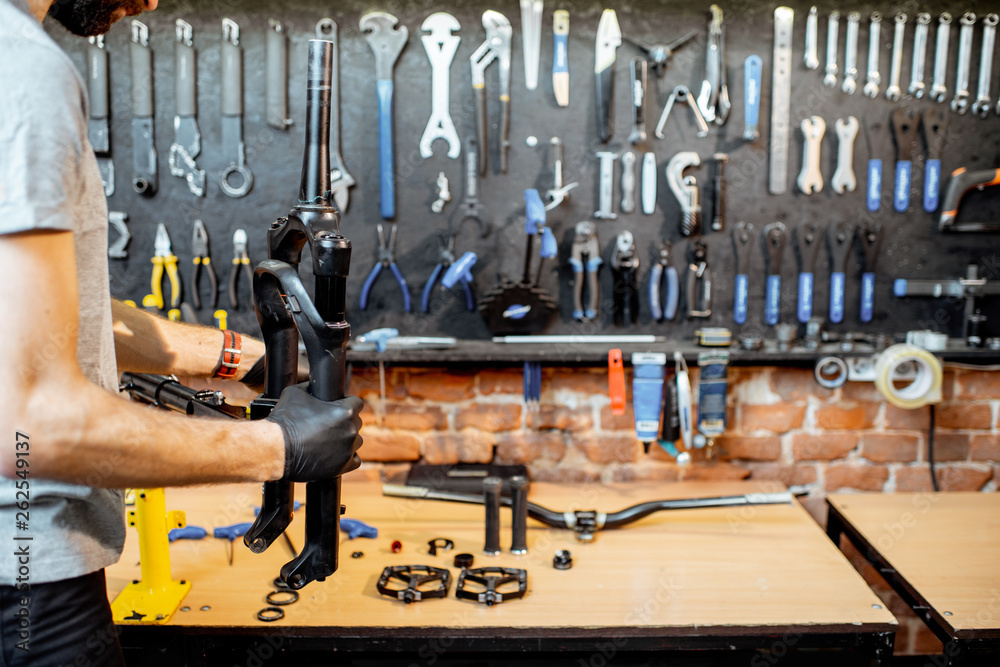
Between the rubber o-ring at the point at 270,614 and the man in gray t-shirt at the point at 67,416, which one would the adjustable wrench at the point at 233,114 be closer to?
the man in gray t-shirt at the point at 67,416

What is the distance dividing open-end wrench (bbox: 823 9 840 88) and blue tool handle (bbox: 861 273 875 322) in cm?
57

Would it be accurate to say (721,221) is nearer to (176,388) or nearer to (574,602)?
(574,602)

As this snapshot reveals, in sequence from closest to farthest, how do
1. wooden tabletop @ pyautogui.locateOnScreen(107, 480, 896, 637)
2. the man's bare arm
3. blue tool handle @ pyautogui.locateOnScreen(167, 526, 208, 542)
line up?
the man's bare arm, wooden tabletop @ pyautogui.locateOnScreen(107, 480, 896, 637), blue tool handle @ pyautogui.locateOnScreen(167, 526, 208, 542)

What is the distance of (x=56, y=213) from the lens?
0.80m

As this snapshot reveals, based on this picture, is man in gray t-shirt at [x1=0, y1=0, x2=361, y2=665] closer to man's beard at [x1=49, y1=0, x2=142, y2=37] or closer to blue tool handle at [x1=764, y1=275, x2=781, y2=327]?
man's beard at [x1=49, y1=0, x2=142, y2=37]

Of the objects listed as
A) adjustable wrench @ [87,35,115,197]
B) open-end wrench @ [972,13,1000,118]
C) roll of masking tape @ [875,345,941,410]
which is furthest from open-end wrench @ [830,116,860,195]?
adjustable wrench @ [87,35,115,197]

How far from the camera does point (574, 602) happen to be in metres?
1.47

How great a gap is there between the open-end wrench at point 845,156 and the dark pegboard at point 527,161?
0.02m

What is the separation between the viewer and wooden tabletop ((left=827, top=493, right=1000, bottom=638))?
1.42 meters

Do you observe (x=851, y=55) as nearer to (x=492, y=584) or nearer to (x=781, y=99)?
(x=781, y=99)

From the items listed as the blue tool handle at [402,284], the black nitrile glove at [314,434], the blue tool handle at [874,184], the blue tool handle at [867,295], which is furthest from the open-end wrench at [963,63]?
the black nitrile glove at [314,434]

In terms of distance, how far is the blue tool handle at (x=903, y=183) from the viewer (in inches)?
85.4

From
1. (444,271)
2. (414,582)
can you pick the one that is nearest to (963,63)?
(444,271)

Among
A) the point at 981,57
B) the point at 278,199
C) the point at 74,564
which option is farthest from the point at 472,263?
the point at 981,57
